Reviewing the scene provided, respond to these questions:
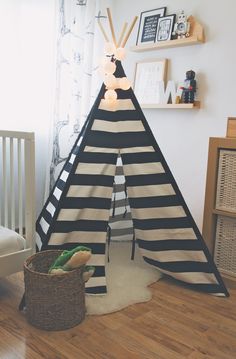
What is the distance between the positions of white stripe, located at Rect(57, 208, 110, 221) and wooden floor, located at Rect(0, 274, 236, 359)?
20.8 inches

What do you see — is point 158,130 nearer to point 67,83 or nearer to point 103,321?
point 67,83

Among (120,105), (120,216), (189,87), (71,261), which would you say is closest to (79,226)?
(71,261)

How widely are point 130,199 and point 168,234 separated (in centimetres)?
32

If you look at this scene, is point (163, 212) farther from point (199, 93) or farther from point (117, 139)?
point (199, 93)

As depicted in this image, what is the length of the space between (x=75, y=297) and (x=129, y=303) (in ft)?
1.26

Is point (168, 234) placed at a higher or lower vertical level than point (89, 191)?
lower

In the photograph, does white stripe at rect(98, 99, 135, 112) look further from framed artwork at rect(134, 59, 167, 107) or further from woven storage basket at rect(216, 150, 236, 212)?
framed artwork at rect(134, 59, 167, 107)

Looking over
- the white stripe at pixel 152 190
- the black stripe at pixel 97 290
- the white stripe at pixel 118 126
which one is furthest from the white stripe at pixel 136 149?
the black stripe at pixel 97 290

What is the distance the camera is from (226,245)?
2.13 m

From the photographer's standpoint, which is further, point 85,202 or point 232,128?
point 232,128

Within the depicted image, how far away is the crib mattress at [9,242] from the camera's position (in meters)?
1.82

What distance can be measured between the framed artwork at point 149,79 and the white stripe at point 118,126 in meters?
0.84

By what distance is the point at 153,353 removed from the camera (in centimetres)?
150

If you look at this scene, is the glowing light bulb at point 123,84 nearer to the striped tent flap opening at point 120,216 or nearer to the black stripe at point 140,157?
the black stripe at point 140,157
